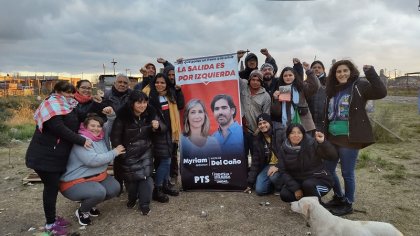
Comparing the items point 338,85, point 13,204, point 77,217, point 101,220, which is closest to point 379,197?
point 338,85

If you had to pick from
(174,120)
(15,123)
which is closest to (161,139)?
(174,120)

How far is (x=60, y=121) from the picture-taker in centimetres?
413

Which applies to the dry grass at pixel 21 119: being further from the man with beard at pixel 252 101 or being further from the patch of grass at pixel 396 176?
the patch of grass at pixel 396 176

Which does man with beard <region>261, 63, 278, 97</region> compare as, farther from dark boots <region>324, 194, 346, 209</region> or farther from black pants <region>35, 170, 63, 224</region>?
black pants <region>35, 170, 63, 224</region>

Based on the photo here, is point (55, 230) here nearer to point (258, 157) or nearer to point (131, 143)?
point (131, 143)

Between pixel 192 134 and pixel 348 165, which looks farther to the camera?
pixel 192 134

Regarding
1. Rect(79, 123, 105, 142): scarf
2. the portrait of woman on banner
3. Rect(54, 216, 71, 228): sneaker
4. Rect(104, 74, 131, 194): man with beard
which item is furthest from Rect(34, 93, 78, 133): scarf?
the portrait of woman on banner

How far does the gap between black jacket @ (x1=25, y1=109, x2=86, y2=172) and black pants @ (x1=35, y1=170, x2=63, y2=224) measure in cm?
10

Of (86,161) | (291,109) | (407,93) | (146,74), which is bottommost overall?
(86,161)

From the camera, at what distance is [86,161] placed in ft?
14.6

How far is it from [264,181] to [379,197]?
1791 mm

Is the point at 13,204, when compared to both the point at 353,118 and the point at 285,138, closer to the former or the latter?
the point at 285,138

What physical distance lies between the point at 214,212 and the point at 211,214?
76 millimetres

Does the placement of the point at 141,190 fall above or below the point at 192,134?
below
